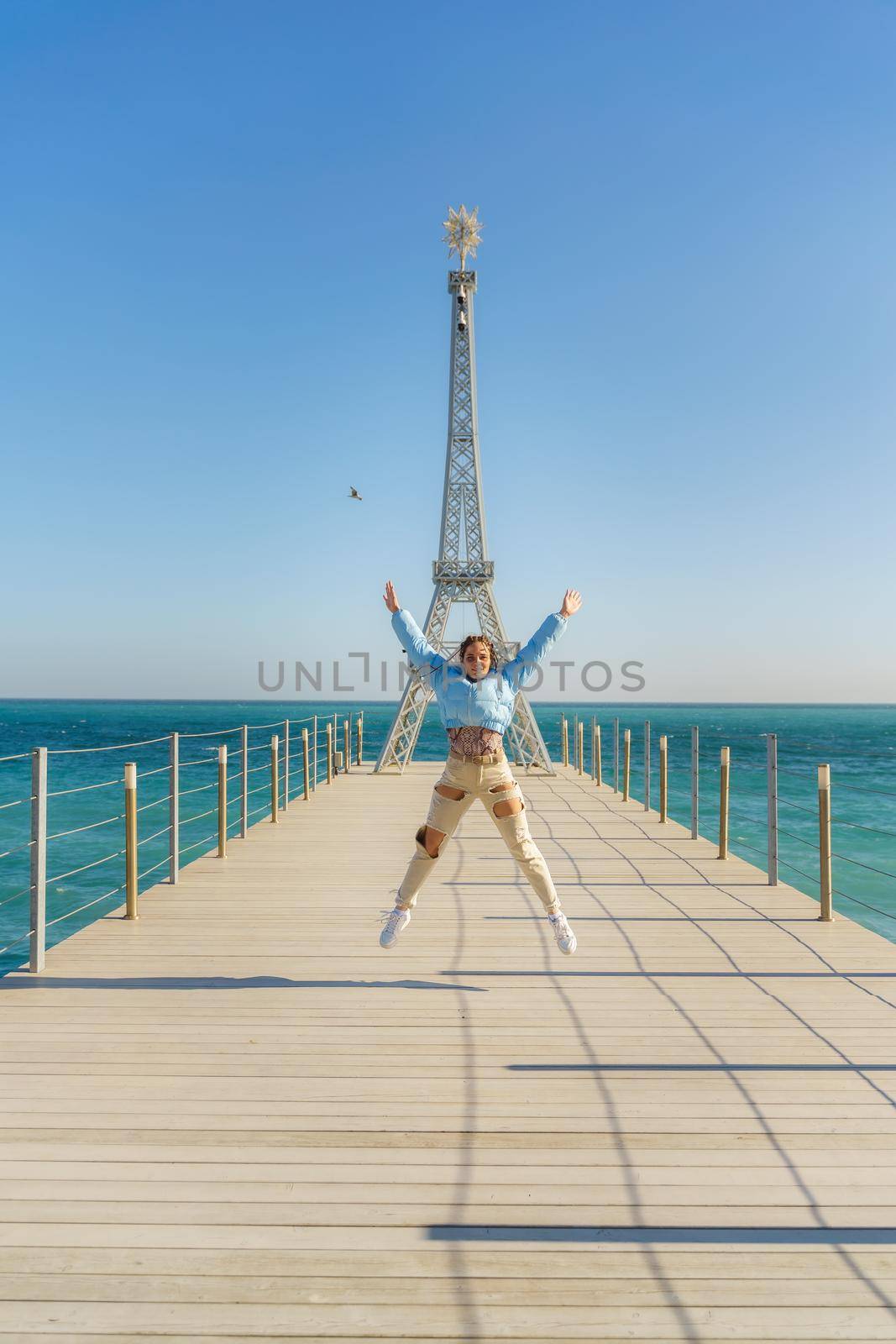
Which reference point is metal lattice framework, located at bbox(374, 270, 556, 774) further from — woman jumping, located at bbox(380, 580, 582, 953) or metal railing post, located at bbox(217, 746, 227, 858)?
woman jumping, located at bbox(380, 580, 582, 953)

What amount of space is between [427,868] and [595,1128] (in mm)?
1665

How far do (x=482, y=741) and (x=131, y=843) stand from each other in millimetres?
2306

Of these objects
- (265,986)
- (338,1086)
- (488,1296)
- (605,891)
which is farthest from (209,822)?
(488,1296)

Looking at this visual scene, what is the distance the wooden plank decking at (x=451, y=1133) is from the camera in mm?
1803

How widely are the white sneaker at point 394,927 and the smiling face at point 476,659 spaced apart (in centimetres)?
Answer: 119

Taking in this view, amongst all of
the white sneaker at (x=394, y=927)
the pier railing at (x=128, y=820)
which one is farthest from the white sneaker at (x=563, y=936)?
the pier railing at (x=128, y=820)

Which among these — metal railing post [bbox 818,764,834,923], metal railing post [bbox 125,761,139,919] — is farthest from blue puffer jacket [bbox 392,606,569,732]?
metal railing post [bbox 818,764,834,923]

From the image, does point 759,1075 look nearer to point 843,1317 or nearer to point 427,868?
point 843,1317

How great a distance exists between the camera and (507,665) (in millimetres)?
3928

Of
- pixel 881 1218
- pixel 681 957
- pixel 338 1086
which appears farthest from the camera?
pixel 681 957

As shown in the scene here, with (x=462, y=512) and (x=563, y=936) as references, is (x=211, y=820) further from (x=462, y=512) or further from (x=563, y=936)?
(x=563, y=936)

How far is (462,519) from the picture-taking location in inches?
683

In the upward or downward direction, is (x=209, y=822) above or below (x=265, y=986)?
below

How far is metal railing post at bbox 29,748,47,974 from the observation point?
12.7 ft
